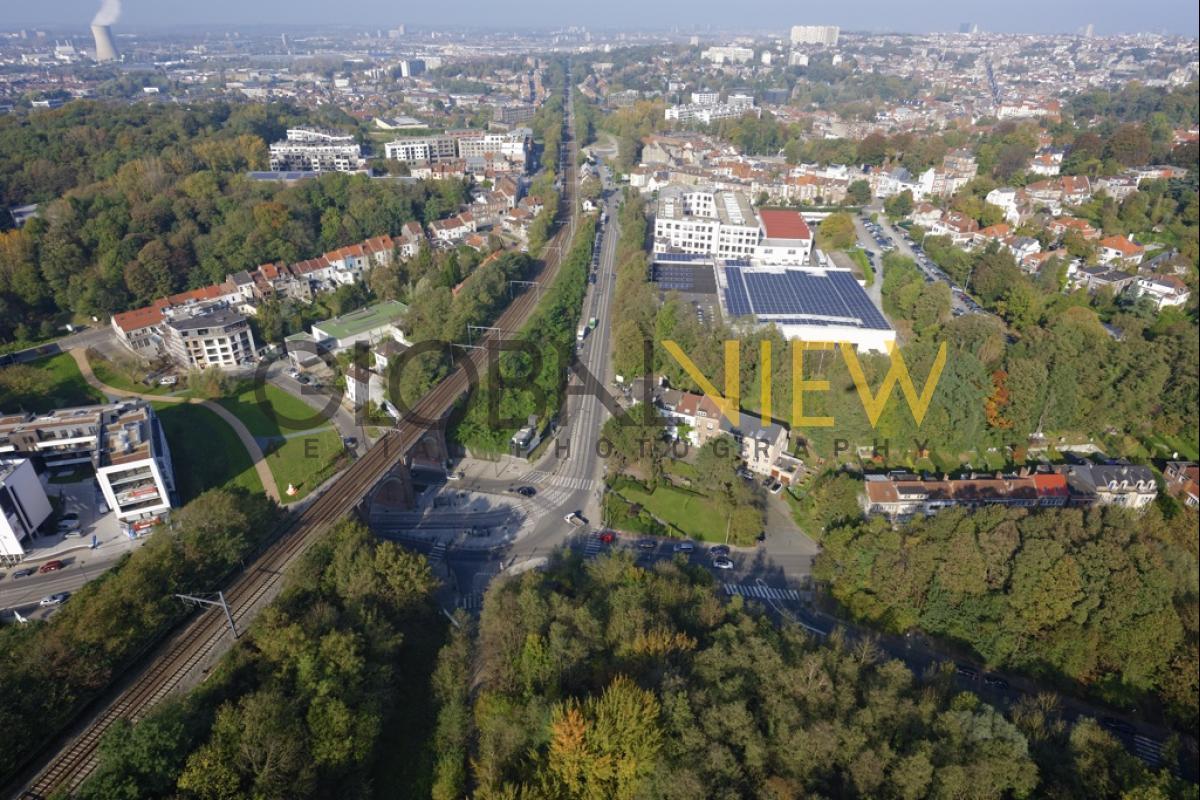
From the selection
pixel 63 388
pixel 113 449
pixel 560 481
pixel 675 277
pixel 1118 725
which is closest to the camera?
pixel 1118 725

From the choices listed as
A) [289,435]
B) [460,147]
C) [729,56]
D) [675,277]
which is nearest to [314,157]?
[460,147]

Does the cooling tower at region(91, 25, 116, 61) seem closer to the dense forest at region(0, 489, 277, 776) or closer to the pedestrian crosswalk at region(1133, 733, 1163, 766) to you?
the dense forest at region(0, 489, 277, 776)

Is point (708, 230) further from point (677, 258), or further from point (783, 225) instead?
point (783, 225)

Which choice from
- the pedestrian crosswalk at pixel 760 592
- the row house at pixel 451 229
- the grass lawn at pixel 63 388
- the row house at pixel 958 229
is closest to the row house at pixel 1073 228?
the row house at pixel 958 229

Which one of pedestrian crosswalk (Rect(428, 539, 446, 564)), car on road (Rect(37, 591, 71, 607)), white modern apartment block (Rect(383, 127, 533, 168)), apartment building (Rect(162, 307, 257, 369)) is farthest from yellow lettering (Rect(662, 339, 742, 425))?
white modern apartment block (Rect(383, 127, 533, 168))

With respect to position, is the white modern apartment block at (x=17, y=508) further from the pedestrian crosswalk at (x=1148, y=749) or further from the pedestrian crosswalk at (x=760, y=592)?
the pedestrian crosswalk at (x=1148, y=749)

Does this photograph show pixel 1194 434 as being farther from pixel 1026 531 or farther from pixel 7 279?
pixel 7 279
